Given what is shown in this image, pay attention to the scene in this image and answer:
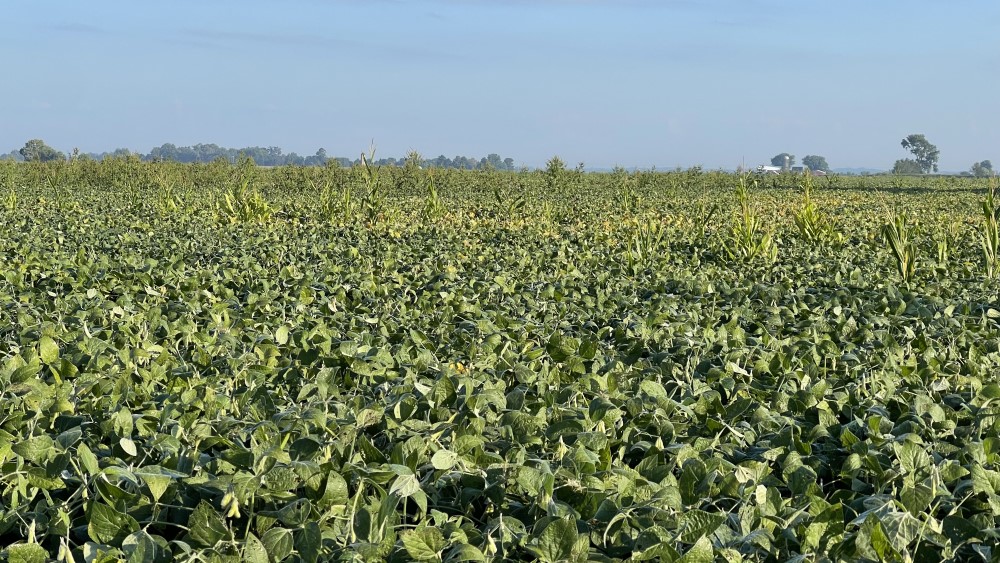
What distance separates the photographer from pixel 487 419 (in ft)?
7.72

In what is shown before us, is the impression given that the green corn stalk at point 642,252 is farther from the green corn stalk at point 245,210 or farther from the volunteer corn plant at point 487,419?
the green corn stalk at point 245,210

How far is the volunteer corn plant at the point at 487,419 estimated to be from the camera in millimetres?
1639

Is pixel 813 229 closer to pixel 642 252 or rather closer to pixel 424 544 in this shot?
pixel 642 252

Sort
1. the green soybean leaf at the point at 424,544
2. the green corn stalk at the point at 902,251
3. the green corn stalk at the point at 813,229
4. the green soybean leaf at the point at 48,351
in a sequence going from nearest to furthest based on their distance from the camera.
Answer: the green soybean leaf at the point at 424,544 → the green soybean leaf at the point at 48,351 → the green corn stalk at the point at 902,251 → the green corn stalk at the point at 813,229

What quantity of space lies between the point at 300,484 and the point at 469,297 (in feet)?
10.9

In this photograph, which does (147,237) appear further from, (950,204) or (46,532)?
(950,204)

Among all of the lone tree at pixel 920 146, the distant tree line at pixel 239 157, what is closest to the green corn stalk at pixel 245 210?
the distant tree line at pixel 239 157

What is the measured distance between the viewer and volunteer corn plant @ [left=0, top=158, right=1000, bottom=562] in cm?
164

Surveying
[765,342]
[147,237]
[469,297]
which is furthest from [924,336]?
[147,237]

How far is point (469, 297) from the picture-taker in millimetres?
5070

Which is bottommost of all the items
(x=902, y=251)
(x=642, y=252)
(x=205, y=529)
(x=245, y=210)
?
(x=205, y=529)

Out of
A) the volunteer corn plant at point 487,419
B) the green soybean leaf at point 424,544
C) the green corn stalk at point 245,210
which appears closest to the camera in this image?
the green soybean leaf at point 424,544

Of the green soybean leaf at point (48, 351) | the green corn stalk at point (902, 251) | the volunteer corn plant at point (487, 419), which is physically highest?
the green corn stalk at point (902, 251)

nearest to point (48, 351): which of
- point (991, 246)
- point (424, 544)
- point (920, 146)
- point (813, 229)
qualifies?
point (424, 544)
